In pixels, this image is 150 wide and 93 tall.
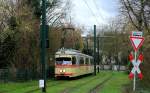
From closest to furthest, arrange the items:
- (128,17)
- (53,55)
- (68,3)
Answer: (128,17) < (53,55) < (68,3)

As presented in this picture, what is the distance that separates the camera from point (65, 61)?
170 feet

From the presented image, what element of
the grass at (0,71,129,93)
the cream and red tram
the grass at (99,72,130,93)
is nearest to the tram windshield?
the cream and red tram

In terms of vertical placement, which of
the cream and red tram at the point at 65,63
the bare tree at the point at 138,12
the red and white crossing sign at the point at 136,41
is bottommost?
the cream and red tram at the point at 65,63

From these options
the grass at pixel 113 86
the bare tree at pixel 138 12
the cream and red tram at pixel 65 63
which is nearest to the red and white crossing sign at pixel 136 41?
the grass at pixel 113 86

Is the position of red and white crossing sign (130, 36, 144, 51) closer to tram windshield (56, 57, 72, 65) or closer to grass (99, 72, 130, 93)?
grass (99, 72, 130, 93)

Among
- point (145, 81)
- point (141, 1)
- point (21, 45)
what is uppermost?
point (141, 1)

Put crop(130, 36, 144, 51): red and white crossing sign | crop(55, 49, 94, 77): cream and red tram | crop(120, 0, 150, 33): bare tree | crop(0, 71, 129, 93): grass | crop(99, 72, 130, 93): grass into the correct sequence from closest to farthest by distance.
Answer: crop(130, 36, 144, 51): red and white crossing sign → crop(0, 71, 129, 93): grass → crop(99, 72, 130, 93): grass → crop(120, 0, 150, 33): bare tree → crop(55, 49, 94, 77): cream and red tram

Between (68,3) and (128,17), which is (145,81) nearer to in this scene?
(128,17)

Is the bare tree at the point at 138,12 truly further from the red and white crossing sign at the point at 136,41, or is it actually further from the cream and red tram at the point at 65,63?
the cream and red tram at the point at 65,63

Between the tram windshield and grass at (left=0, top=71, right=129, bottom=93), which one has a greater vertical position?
the tram windshield

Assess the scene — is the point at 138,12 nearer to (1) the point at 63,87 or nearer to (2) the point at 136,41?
(1) the point at 63,87

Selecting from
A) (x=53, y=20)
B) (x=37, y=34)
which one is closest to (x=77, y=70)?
(x=37, y=34)

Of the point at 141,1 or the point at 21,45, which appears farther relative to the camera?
the point at 21,45

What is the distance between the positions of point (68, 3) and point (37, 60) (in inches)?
857
